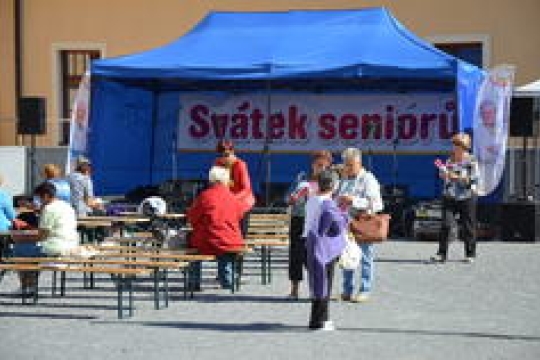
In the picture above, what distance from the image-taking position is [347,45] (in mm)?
18047

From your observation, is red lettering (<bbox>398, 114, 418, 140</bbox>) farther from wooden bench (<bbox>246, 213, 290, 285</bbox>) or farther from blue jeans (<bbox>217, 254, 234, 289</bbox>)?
blue jeans (<bbox>217, 254, 234, 289</bbox>)

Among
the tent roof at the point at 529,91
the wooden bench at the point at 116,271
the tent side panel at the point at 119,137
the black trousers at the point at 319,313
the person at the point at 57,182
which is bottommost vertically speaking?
the black trousers at the point at 319,313

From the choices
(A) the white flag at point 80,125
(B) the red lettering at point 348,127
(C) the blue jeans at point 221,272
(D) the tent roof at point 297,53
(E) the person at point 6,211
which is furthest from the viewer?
(B) the red lettering at point 348,127

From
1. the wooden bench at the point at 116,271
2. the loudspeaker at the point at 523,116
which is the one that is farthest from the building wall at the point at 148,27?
the wooden bench at the point at 116,271

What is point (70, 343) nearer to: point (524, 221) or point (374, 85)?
point (524, 221)

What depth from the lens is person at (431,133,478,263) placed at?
14922mm

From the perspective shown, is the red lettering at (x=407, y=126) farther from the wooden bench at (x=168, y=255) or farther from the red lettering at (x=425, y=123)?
the wooden bench at (x=168, y=255)

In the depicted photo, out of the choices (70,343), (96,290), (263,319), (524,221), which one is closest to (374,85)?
(524,221)

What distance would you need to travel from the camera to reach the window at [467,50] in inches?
897

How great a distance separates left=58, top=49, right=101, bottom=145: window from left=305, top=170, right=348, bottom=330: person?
15686mm

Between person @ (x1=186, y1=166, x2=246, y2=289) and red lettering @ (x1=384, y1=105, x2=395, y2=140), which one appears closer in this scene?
person @ (x1=186, y1=166, x2=246, y2=289)

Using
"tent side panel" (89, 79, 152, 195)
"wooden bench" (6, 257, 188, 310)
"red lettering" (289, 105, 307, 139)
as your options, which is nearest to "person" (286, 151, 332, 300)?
"wooden bench" (6, 257, 188, 310)

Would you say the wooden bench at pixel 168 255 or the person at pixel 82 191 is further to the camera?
the person at pixel 82 191

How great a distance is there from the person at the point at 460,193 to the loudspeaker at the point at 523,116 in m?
3.56
